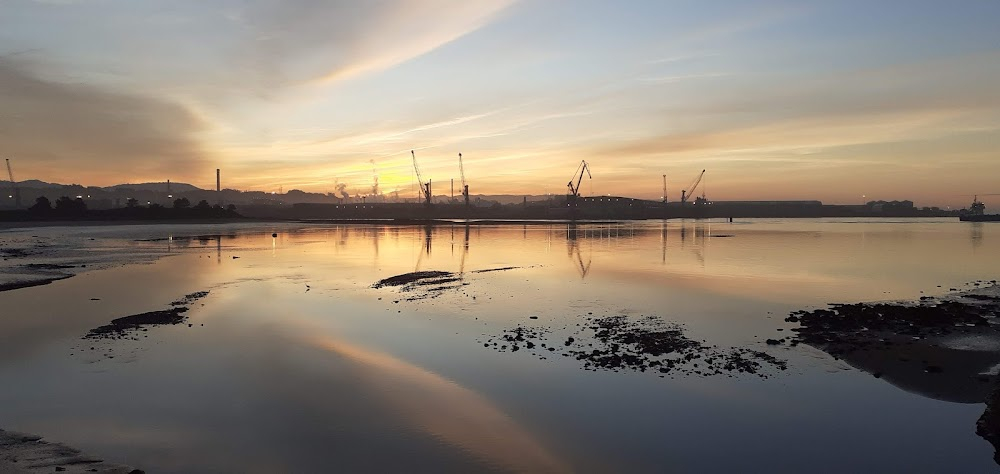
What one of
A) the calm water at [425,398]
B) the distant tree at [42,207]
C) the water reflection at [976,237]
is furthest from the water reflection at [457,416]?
the distant tree at [42,207]

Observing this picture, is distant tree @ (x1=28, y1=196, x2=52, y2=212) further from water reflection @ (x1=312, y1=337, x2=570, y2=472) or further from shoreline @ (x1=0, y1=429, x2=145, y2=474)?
shoreline @ (x1=0, y1=429, x2=145, y2=474)

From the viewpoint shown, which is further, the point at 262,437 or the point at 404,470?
the point at 262,437

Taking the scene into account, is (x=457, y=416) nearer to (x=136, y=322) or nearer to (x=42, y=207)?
(x=136, y=322)

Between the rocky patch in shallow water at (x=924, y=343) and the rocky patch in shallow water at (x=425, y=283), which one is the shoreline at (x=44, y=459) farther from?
the rocky patch in shallow water at (x=425, y=283)

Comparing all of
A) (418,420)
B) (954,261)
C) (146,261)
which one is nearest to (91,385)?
(418,420)

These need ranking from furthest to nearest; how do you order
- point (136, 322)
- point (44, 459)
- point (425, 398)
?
point (136, 322) < point (425, 398) < point (44, 459)

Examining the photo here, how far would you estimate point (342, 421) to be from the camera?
1112cm


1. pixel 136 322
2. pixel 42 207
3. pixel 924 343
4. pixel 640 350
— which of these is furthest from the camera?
pixel 42 207

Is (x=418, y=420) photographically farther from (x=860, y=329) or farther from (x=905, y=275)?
(x=905, y=275)

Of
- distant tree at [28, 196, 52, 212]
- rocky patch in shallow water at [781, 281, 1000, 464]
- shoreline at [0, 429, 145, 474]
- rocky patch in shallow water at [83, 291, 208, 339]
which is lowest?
rocky patch in shallow water at [781, 281, 1000, 464]

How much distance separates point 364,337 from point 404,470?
9859 mm

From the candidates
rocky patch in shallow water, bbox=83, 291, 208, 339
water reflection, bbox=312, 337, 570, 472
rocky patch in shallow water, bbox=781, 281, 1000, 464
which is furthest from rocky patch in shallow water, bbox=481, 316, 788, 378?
rocky patch in shallow water, bbox=83, 291, 208, 339

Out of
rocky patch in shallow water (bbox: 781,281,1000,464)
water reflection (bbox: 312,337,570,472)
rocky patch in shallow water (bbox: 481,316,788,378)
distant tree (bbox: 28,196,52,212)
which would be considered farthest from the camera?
distant tree (bbox: 28,196,52,212)

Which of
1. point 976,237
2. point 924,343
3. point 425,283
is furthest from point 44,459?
point 976,237
